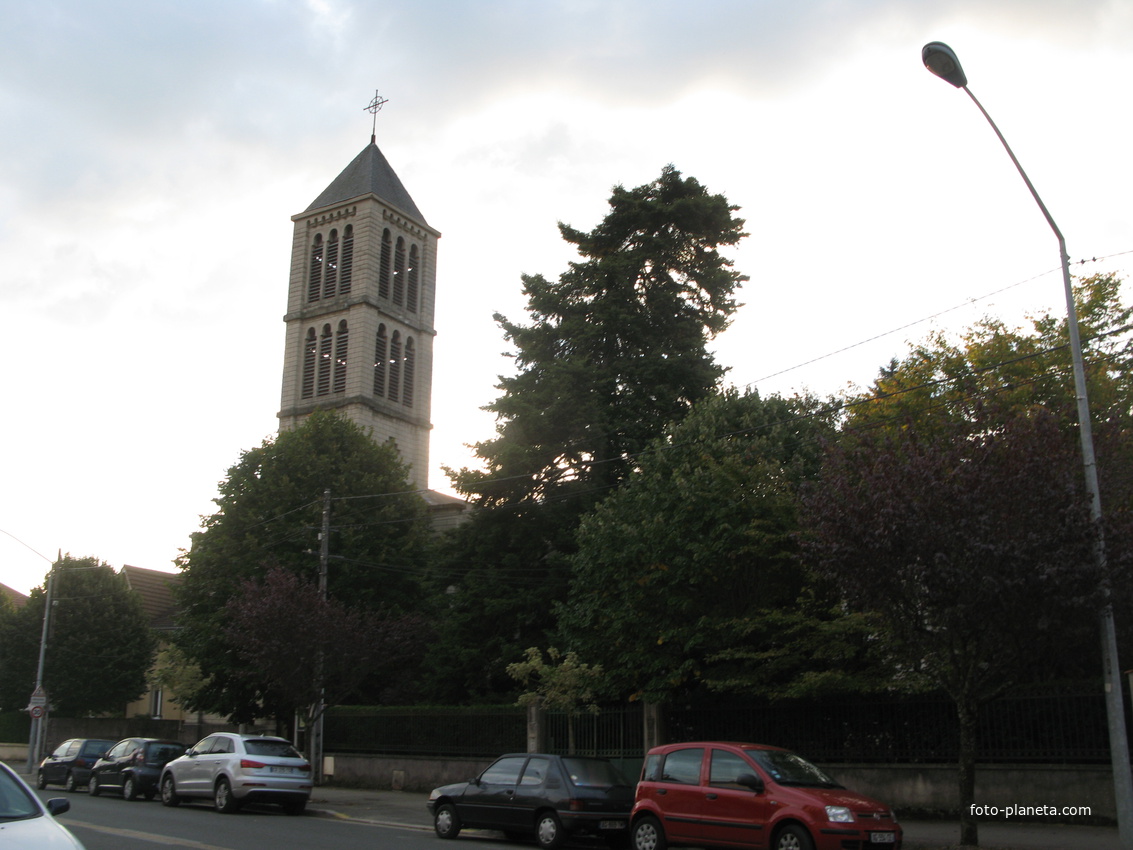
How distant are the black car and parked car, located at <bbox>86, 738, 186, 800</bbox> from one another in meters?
9.41

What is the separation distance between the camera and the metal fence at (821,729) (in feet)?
52.1

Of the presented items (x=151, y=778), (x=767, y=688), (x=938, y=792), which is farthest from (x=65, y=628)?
(x=938, y=792)

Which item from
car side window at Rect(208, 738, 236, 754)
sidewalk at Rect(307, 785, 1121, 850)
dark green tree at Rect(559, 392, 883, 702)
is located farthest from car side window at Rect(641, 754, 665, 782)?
car side window at Rect(208, 738, 236, 754)

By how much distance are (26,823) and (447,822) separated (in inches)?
383

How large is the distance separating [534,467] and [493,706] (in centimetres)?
733

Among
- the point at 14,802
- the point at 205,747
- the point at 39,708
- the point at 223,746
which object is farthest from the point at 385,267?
the point at 14,802

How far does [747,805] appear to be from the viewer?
12578 millimetres

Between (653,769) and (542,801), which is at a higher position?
(653,769)

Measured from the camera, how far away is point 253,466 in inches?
1464

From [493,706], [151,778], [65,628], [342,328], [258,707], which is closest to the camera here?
[151,778]

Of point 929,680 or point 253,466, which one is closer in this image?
point 929,680

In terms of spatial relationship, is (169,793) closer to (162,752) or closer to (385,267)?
(162,752)

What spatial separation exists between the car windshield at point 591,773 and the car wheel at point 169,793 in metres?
9.83

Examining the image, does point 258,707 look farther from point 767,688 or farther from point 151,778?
point 767,688
